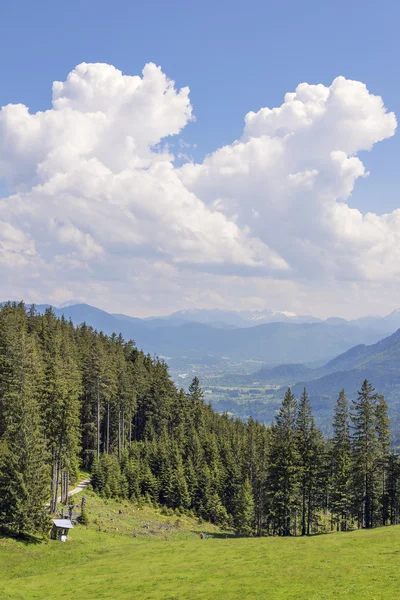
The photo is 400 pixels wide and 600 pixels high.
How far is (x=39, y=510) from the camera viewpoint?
47438mm

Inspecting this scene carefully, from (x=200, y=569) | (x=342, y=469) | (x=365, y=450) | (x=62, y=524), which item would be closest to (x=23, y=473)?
(x=62, y=524)

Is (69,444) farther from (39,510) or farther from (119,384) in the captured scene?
(119,384)

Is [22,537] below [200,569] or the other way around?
below

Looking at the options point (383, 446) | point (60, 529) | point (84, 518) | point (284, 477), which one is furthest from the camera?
point (383, 446)

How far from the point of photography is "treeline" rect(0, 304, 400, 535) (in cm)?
5172

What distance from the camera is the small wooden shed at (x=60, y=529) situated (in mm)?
48781

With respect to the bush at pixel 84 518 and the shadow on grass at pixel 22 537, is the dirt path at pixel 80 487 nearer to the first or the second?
the bush at pixel 84 518

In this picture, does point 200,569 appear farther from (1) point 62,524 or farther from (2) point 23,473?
(2) point 23,473

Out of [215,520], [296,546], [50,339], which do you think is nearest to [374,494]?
[296,546]

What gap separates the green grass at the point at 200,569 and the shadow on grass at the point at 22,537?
70 cm

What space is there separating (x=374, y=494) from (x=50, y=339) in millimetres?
69135

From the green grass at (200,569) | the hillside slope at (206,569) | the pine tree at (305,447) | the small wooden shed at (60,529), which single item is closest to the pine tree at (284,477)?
the pine tree at (305,447)

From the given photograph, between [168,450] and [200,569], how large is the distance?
55.5 metres

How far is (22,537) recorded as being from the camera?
46.5 m
